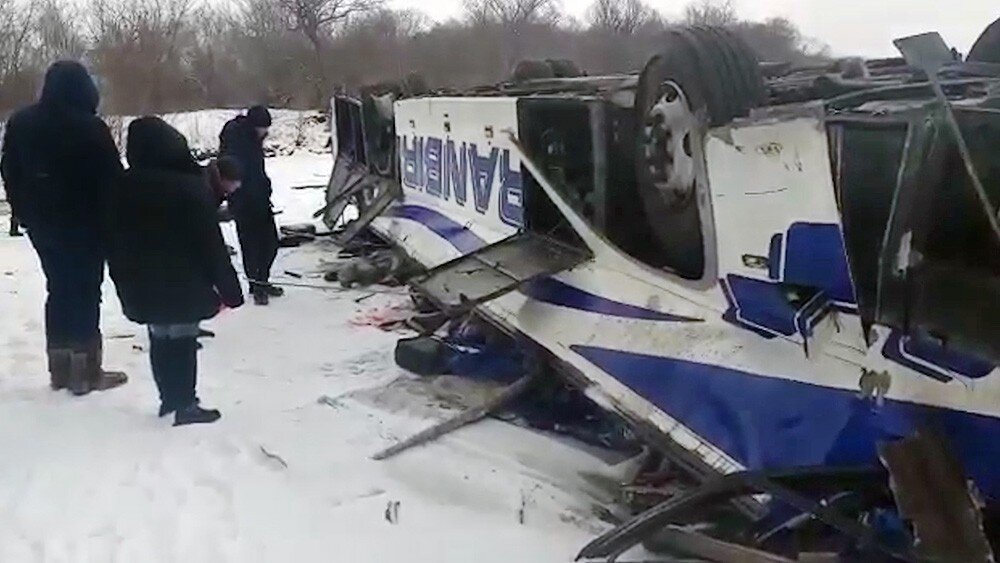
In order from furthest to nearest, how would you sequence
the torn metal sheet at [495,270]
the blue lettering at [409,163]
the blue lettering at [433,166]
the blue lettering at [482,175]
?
the blue lettering at [409,163], the blue lettering at [433,166], the blue lettering at [482,175], the torn metal sheet at [495,270]

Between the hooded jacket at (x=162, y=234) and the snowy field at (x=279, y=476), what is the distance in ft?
1.80

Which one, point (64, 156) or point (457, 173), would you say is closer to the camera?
point (64, 156)

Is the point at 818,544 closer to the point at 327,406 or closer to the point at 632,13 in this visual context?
the point at 327,406

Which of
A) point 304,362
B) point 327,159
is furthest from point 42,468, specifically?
point 327,159

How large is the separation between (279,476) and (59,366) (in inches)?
68.1

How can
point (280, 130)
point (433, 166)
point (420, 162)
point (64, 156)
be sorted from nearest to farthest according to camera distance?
1. point (64, 156)
2. point (433, 166)
3. point (420, 162)
4. point (280, 130)

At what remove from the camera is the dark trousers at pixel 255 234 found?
7.78 metres

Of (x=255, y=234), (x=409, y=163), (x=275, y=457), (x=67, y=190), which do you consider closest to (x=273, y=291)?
(x=255, y=234)

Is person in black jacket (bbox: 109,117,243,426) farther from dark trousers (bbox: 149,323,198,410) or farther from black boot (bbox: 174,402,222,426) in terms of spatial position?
black boot (bbox: 174,402,222,426)

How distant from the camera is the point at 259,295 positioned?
7.58 meters

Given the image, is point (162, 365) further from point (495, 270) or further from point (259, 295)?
point (259, 295)

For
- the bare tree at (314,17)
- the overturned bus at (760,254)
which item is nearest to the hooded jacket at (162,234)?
the overturned bus at (760,254)

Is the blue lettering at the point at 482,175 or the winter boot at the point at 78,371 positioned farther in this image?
the blue lettering at the point at 482,175

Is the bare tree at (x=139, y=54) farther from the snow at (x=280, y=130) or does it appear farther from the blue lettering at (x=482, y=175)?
the blue lettering at (x=482, y=175)
